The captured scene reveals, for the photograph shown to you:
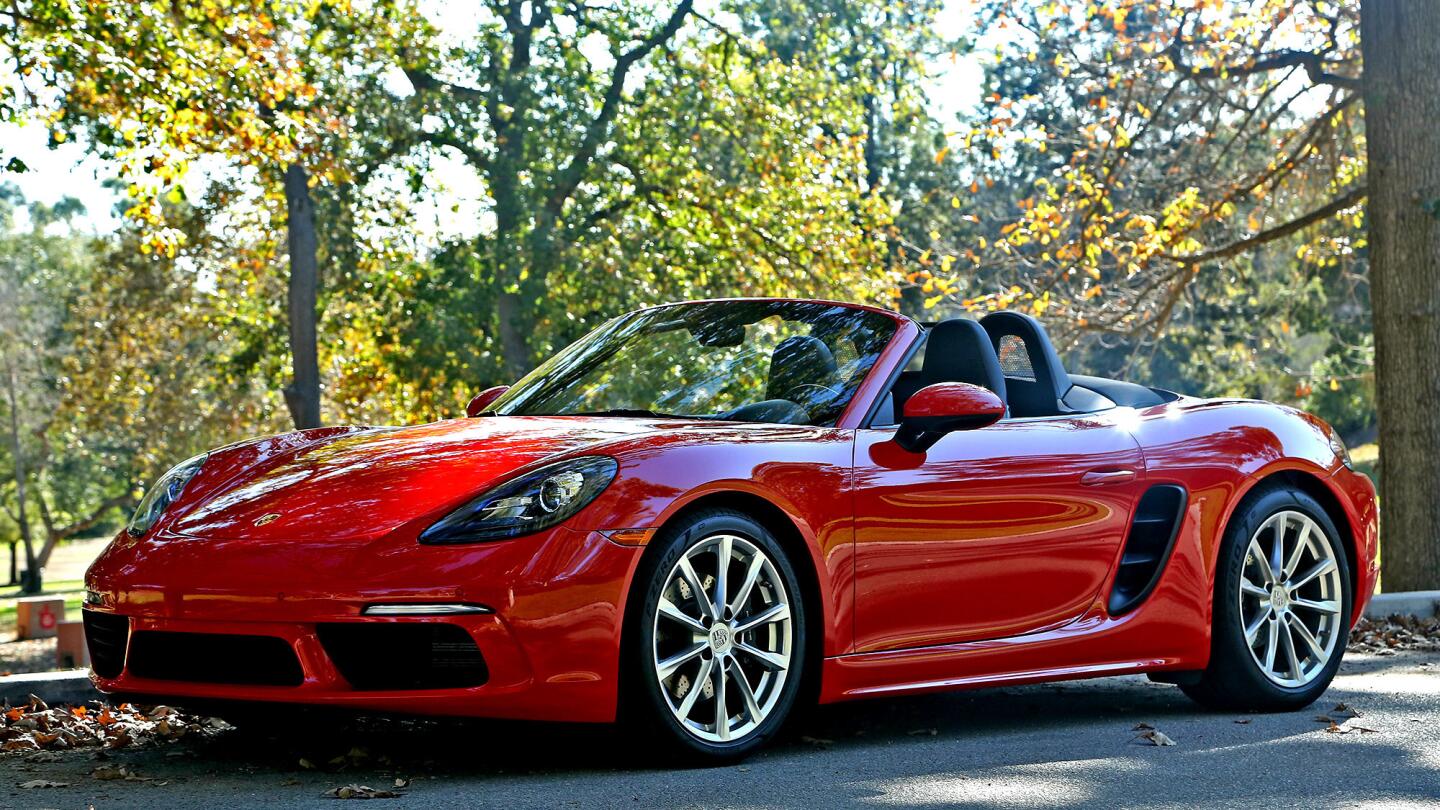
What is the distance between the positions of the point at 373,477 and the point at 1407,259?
28.2 ft

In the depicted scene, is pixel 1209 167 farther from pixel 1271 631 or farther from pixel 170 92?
pixel 1271 631

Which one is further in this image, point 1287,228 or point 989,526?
point 1287,228

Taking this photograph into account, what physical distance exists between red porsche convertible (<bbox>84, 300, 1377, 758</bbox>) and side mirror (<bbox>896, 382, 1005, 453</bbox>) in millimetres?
12

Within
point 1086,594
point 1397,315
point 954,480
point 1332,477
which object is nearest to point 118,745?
point 954,480

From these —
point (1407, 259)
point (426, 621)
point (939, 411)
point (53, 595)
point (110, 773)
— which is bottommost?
point (53, 595)

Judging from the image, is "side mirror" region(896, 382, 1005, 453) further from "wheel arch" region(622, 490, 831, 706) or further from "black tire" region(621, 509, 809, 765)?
"black tire" region(621, 509, 809, 765)

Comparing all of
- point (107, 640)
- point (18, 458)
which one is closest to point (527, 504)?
point (107, 640)

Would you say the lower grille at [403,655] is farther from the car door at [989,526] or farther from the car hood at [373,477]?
the car door at [989,526]

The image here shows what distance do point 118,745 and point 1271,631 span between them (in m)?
4.03

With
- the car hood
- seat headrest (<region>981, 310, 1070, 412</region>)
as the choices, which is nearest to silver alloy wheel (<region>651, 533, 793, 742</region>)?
the car hood

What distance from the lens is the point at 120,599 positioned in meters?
4.98

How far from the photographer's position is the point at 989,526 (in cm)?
573

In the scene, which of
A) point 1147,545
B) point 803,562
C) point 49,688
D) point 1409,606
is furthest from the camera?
point 1409,606

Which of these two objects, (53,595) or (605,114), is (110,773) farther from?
(53,595)
